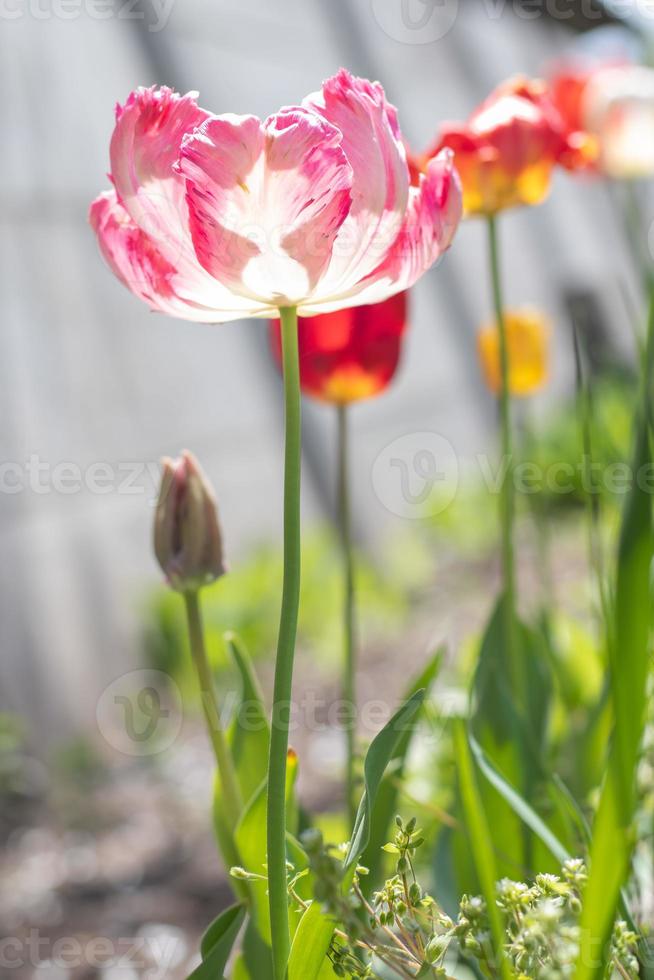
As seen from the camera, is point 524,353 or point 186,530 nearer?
point 186,530

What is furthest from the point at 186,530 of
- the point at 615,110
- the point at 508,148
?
the point at 615,110

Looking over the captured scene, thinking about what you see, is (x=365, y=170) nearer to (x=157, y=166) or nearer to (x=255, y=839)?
(x=157, y=166)

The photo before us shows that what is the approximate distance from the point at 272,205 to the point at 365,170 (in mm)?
44

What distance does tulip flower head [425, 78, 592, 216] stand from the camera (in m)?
0.75

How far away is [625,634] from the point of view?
350 mm

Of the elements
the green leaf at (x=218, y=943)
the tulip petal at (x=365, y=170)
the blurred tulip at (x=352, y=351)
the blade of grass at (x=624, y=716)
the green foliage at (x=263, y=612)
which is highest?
the tulip petal at (x=365, y=170)

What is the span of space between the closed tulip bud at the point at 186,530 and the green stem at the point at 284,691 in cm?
17

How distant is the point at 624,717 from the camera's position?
1.15ft

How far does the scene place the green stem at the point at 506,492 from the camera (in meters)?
0.70

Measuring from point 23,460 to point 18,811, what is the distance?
822 millimetres

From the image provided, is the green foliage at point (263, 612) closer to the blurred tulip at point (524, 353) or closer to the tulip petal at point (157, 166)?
the blurred tulip at point (524, 353)

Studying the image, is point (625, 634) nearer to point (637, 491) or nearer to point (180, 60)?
point (637, 491)

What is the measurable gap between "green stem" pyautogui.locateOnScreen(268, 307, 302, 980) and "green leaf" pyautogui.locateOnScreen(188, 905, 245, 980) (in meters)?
0.05

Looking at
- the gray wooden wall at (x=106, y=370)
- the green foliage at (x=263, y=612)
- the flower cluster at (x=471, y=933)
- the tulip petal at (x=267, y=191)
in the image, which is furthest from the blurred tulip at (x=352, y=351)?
the gray wooden wall at (x=106, y=370)
